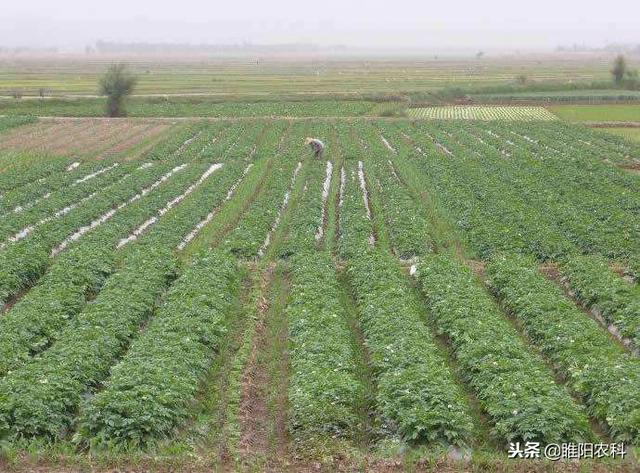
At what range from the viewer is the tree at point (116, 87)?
6241cm

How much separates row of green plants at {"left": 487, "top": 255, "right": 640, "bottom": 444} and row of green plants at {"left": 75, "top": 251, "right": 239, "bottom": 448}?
719 cm

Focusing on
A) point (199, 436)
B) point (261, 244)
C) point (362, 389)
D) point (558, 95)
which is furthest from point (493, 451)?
point (558, 95)

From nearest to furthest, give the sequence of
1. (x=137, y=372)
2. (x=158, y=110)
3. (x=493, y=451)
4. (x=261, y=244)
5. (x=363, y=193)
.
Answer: (x=493, y=451) → (x=137, y=372) → (x=261, y=244) → (x=363, y=193) → (x=158, y=110)

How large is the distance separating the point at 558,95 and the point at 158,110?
43536mm

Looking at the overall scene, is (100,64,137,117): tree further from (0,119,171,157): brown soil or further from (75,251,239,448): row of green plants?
(75,251,239,448): row of green plants

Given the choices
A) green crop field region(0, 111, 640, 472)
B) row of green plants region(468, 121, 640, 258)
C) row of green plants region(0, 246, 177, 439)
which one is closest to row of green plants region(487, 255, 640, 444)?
green crop field region(0, 111, 640, 472)

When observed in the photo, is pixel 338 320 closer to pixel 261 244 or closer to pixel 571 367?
pixel 571 367

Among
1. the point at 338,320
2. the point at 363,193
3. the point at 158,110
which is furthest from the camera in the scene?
the point at 158,110

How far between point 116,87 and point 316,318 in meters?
51.8

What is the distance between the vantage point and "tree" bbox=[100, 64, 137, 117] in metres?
62.4

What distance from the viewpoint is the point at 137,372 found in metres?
13.1

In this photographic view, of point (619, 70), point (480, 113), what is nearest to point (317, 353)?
point (480, 113)

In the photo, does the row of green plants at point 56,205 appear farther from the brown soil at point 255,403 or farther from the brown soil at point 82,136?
the brown soil at point 255,403

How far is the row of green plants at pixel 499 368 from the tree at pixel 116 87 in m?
49.2
